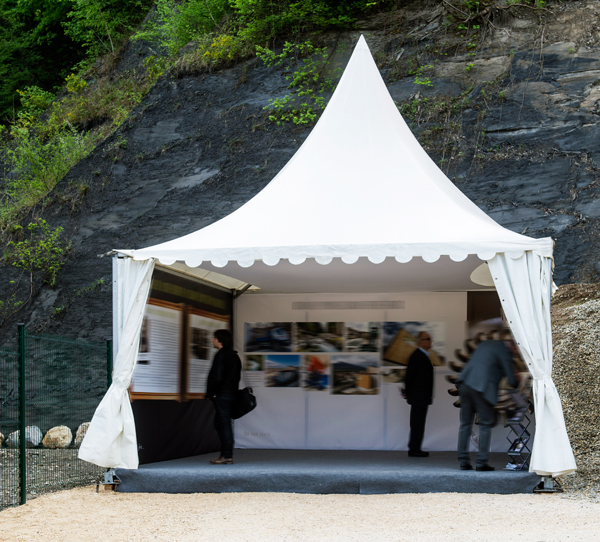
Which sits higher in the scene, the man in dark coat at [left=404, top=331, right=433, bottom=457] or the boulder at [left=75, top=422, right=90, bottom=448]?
the man in dark coat at [left=404, top=331, right=433, bottom=457]

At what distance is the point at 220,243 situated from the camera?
6965 mm

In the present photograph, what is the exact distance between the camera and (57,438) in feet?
35.4

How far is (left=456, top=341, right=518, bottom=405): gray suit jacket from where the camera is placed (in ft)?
22.5

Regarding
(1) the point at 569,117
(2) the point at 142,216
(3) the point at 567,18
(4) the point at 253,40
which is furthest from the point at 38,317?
(3) the point at 567,18

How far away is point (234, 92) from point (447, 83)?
5.01 meters

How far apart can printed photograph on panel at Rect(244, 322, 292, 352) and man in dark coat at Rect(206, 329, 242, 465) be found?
79.7 inches

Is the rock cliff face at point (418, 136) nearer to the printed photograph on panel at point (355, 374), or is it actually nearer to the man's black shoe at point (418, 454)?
the printed photograph on panel at point (355, 374)

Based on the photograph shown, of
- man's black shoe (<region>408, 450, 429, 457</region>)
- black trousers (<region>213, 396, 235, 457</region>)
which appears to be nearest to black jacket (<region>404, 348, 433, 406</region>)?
man's black shoe (<region>408, 450, 429, 457</region>)

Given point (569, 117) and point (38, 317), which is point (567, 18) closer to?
point (569, 117)

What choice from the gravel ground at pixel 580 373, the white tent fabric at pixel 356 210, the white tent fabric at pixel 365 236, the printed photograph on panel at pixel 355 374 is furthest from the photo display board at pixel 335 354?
the white tent fabric at pixel 356 210

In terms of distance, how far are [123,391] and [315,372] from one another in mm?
3480

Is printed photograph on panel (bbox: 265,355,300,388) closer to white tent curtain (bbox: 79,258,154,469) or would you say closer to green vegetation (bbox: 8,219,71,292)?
white tent curtain (bbox: 79,258,154,469)

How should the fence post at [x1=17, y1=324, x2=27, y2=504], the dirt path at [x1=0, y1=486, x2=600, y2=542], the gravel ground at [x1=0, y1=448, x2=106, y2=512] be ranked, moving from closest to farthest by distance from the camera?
the dirt path at [x1=0, y1=486, x2=600, y2=542], the fence post at [x1=17, y1=324, x2=27, y2=504], the gravel ground at [x1=0, y1=448, x2=106, y2=512]

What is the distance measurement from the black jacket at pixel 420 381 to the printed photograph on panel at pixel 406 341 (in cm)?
76
